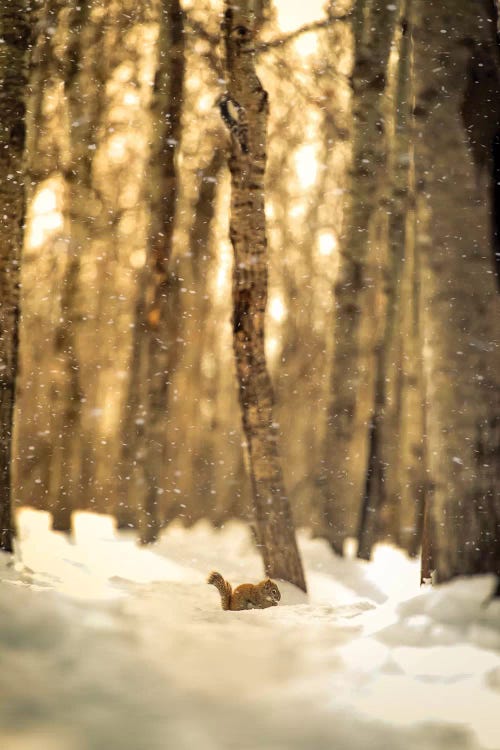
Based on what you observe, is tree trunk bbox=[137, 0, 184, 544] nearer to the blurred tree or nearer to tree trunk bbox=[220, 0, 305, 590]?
the blurred tree

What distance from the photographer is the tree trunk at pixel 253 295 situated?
6.53 metres

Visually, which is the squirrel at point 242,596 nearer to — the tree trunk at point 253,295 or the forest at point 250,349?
the forest at point 250,349

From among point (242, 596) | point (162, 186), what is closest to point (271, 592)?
point (242, 596)

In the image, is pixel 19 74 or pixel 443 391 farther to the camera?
pixel 19 74

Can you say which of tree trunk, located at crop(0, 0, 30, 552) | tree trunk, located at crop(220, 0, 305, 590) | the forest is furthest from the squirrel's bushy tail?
tree trunk, located at crop(0, 0, 30, 552)

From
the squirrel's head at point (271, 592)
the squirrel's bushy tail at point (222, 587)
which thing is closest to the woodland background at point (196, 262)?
the squirrel's head at point (271, 592)

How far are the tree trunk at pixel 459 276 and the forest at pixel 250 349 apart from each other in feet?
0.04

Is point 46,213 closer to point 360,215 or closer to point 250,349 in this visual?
point 360,215

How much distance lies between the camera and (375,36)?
8.95 metres

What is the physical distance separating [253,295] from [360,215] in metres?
3.06

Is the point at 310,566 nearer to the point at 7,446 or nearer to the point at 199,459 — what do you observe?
the point at 7,446

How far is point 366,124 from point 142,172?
4.29 metres

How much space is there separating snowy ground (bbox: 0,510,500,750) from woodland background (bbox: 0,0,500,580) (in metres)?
2.94

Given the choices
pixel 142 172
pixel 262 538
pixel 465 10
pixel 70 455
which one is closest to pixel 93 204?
pixel 142 172
